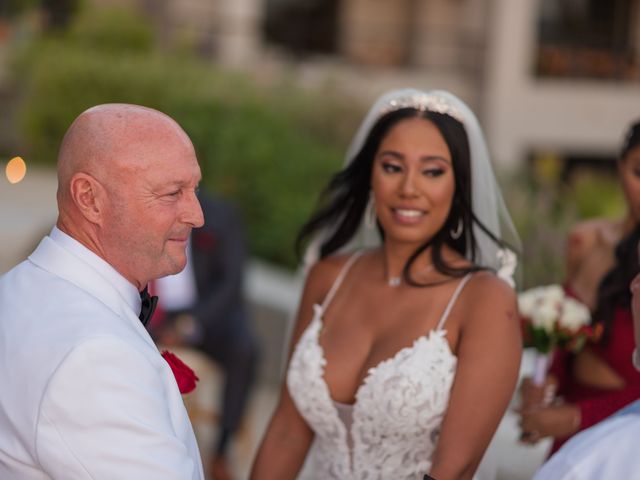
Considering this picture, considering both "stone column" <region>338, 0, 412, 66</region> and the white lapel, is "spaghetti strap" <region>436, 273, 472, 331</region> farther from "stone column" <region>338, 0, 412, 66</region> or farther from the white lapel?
"stone column" <region>338, 0, 412, 66</region>

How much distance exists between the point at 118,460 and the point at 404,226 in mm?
1588

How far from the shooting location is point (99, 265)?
242cm

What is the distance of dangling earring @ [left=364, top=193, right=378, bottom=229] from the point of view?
392 centimetres

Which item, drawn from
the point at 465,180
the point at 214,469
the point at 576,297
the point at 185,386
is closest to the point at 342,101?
the point at 214,469

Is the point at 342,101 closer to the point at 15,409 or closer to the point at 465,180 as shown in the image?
the point at 465,180

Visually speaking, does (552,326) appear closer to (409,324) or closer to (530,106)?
(409,324)

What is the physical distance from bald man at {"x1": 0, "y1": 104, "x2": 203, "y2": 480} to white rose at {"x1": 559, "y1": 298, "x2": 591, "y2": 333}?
1888 millimetres

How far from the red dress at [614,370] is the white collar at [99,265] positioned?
6.14 ft

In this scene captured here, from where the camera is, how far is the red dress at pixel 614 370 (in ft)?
12.3

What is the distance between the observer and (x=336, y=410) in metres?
3.51

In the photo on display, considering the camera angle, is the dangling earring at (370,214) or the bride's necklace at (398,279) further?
the dangling earring at (370,214)

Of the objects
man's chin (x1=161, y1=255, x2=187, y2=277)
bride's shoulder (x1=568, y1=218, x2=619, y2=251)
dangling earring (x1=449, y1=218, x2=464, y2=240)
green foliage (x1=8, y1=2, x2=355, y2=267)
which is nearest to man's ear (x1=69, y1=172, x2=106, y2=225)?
man's chin (x1=161, y1=255, x2=187, y2=277)

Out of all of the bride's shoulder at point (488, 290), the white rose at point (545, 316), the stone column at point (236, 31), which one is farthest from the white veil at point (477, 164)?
the stone column at point (236, 31)

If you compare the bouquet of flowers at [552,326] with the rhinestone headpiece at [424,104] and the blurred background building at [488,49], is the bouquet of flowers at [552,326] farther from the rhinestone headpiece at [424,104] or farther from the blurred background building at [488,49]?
the blurred background building at [488,49]
